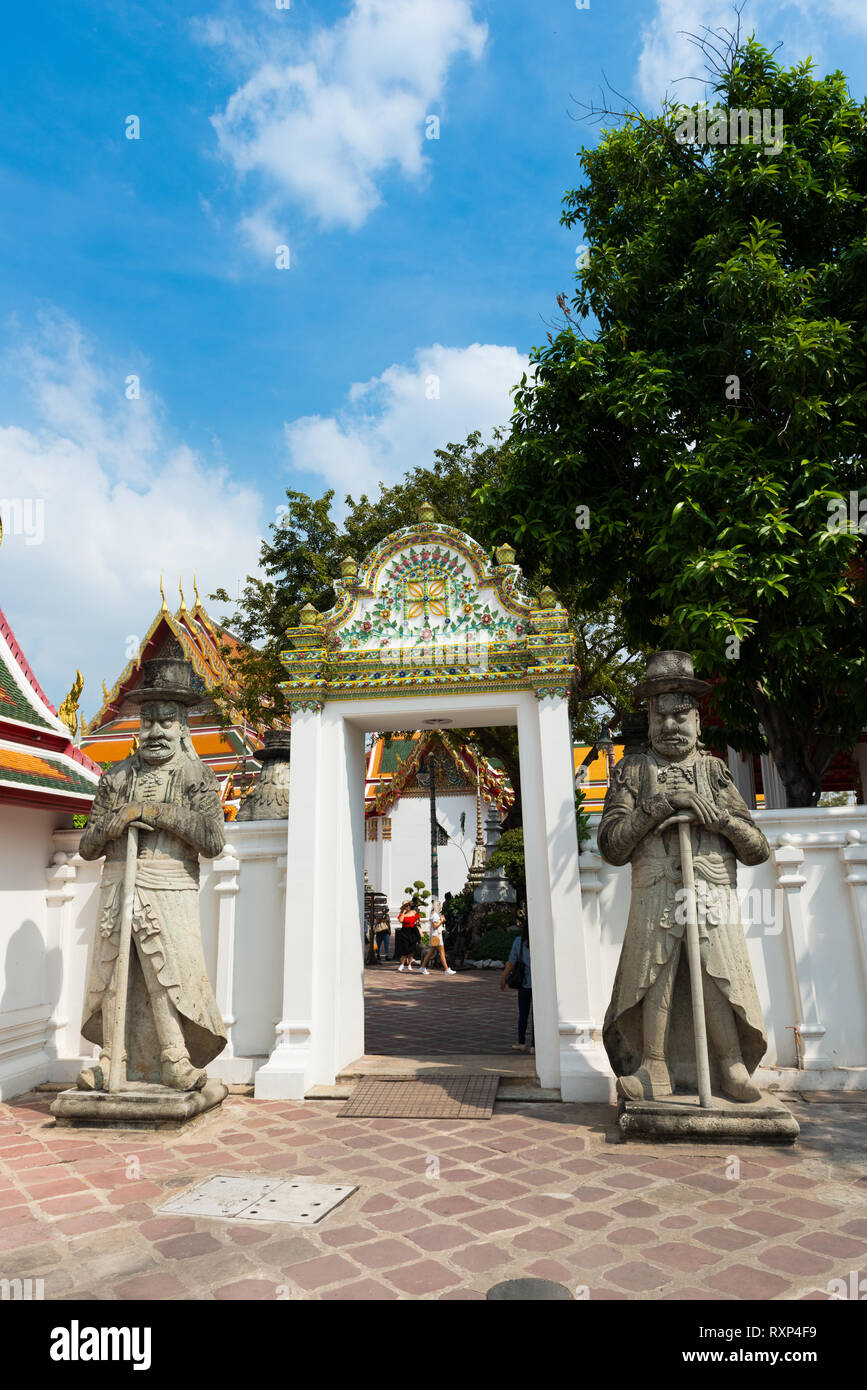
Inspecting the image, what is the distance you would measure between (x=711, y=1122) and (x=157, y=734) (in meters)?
4.82

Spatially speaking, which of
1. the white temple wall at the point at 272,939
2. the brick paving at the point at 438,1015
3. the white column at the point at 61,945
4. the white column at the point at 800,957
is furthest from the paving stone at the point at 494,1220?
the white column at the point at 61,945

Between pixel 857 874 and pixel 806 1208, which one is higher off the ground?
pixel 857 874

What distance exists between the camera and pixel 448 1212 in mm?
4406

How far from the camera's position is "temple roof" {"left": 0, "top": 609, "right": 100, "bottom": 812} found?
23.5 ft

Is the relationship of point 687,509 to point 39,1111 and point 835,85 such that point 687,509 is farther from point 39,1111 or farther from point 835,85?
point 39,1111

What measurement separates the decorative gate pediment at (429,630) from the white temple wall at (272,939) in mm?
1545

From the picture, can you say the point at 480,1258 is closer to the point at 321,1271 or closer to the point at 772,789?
the point at 321,1271

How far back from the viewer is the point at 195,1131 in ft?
19.6

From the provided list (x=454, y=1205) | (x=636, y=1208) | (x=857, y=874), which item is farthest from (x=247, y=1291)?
(x=857, y=874)

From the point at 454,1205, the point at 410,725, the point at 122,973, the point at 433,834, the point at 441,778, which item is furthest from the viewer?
the point at 441,778

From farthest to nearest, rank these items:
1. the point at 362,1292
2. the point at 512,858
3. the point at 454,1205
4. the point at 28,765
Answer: the point at 512,858
the point at 28,765
the point at 454,1205
the point at 362,1292

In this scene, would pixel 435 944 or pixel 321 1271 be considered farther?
pixel 435 944

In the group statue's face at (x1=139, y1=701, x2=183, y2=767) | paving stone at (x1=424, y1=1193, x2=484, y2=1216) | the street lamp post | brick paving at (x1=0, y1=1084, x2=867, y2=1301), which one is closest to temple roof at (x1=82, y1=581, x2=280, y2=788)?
the street lamp post

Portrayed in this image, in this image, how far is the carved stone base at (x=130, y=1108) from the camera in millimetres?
5910
